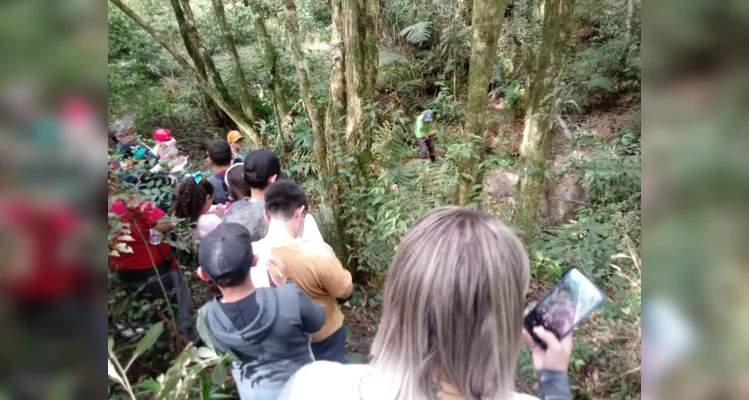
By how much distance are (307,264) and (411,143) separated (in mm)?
5740

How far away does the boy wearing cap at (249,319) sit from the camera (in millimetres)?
1740

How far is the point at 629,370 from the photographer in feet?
7.58

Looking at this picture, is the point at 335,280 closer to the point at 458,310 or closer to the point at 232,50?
the point at 458,310

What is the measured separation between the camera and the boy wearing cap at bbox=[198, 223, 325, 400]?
5.71ft

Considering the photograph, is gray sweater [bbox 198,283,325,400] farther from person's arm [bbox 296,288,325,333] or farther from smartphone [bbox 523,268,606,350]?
smartphone [bbox 523,268,606,350]

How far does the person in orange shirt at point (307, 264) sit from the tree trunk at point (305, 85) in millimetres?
1864

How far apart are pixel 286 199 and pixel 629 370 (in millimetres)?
2060

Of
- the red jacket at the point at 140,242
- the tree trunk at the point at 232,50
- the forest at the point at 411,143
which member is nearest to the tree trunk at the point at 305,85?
the forest at the point at 411,143

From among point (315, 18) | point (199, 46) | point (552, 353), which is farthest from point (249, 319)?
point (315, 18)

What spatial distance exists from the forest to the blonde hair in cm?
76

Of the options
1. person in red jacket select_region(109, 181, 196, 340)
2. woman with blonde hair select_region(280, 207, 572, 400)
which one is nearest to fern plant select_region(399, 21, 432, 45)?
person in red jacket select_region(109, 181, 196, 340)

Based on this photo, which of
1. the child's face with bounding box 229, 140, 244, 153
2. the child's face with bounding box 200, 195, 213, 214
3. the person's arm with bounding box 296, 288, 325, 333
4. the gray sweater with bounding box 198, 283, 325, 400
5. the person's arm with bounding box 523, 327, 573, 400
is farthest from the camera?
the child's face with bounding box 229, 140, 244, 153
